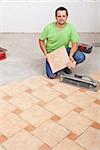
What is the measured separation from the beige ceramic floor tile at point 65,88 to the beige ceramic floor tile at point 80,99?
0.22ft

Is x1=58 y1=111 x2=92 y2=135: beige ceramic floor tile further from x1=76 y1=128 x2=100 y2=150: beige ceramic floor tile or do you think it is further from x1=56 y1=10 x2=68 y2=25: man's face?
x1=56 y1=10 x2=68 y2=25: man's face

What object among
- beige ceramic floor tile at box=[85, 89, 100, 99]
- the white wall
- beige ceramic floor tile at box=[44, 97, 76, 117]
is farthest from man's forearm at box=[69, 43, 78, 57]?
the white wall

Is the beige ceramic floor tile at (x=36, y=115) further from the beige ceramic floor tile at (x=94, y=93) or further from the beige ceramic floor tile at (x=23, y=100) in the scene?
the beige ceramic floor tile at (x=94, y=93)

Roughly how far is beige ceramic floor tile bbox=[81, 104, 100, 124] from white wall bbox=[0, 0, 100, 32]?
2.20 meters

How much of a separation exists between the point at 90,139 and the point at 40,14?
2.71 metres

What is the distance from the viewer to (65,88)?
2.49 metres

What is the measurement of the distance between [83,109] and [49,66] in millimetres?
715

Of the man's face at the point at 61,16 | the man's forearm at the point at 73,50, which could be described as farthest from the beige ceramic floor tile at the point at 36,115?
the man's face at the point at 61,16

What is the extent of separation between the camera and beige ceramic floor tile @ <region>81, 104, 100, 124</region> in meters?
2.04

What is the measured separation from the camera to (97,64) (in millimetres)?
3045

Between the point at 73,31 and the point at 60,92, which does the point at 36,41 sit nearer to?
the point at 73,31

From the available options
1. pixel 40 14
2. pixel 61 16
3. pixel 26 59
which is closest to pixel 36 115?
pixel 61 16

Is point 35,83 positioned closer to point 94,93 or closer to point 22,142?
point 94,93

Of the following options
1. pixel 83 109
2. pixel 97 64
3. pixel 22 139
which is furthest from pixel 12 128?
pixel 97 64
